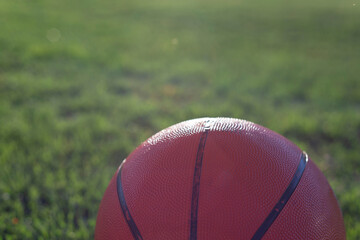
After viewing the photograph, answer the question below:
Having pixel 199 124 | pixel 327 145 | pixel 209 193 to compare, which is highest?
pixel 199 124

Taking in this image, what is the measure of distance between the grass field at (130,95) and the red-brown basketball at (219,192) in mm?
921

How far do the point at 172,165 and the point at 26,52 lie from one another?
5.26 meters

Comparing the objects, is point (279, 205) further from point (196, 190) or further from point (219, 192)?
point (196, 190)

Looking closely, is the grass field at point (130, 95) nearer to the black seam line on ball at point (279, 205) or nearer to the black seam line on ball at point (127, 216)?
the black seam line on ball at point (127, 216)

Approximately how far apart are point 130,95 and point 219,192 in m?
3.43

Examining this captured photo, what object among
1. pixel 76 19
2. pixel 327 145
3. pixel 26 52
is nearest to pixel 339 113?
pixel 327 145

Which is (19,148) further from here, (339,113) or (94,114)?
(339,113)

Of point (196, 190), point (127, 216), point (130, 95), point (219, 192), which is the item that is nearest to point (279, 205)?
point (219, 192)

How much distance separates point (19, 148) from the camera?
11.8 ft

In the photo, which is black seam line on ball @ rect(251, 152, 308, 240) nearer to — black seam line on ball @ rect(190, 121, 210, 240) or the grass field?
black seam line on ball @ rect(190, 121, 210, 240)

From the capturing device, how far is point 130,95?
4984 mm

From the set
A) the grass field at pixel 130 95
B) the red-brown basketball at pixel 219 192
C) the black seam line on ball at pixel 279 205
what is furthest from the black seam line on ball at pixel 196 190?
the grass field at pixel 130 95

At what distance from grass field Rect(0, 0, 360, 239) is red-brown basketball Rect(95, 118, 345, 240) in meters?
0.92

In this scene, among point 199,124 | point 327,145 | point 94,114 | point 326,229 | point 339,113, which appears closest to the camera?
point 326,229
